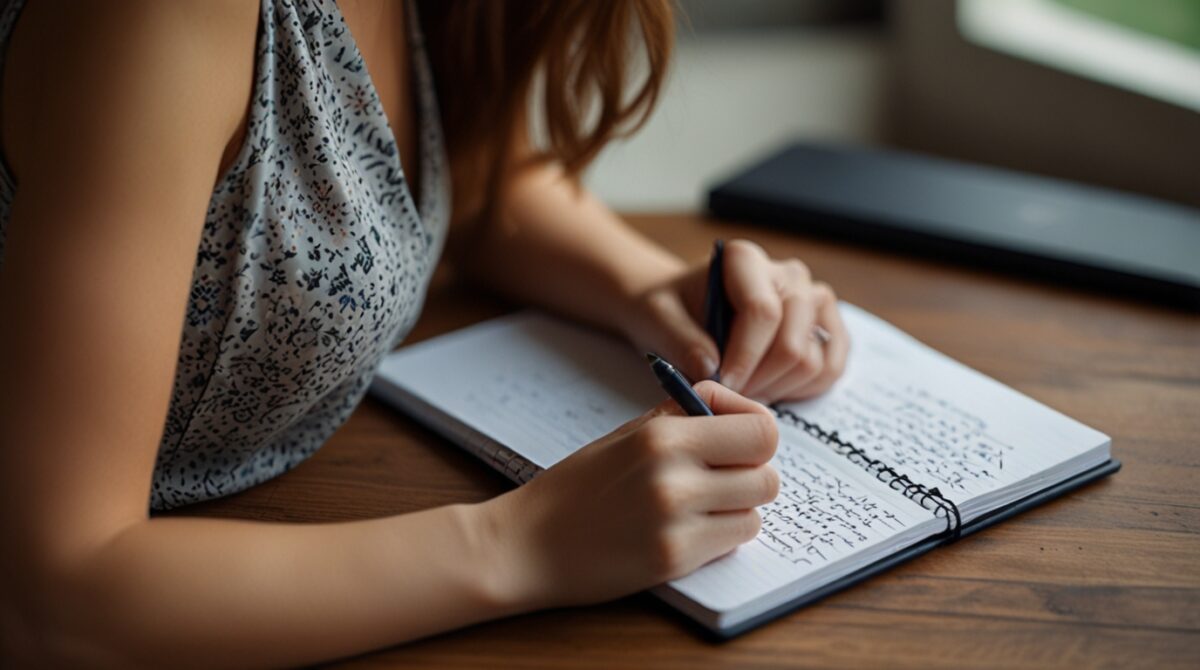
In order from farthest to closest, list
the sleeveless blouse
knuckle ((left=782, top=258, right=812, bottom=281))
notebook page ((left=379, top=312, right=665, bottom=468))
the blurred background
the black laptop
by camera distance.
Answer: the blurred background
the black laptop
knuckle ((left=782, top=258, right=812, bottom=281))
notebook page ((left=379, top=312, right=665, bottom=468))
the sleeveless blouse

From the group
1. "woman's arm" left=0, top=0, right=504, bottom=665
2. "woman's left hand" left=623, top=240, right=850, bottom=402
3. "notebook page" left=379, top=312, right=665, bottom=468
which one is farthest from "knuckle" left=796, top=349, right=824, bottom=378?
"woman's arm" left=0, top=0, right=504, bottom=665

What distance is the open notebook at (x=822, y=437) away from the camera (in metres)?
0.64

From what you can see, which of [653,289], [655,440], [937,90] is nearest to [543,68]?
[653,289]

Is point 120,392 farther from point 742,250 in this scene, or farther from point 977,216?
point 977,216

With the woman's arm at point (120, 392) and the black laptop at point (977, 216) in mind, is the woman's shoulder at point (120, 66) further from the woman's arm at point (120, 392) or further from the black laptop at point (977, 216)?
the black laptop at point (977, 216)

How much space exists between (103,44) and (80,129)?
0.04 metres

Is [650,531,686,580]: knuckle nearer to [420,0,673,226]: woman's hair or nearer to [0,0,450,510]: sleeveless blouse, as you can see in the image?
[0,0,450,510]: sleeveless blouse

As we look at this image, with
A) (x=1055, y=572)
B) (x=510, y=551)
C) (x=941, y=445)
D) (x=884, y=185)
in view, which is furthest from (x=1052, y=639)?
(x=884, y=185)

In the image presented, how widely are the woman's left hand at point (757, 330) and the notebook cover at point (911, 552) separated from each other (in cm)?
16

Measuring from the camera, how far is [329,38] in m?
0.70

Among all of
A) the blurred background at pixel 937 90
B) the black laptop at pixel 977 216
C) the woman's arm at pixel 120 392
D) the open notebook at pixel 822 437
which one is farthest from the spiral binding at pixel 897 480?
the blurred background at pixel 937 90

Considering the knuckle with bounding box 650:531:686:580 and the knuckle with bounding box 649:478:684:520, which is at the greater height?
the knuckle with bounding box 649:478:684:520

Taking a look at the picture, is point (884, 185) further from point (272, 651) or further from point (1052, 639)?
point (272, 651)

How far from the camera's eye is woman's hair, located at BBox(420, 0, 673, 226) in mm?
876
